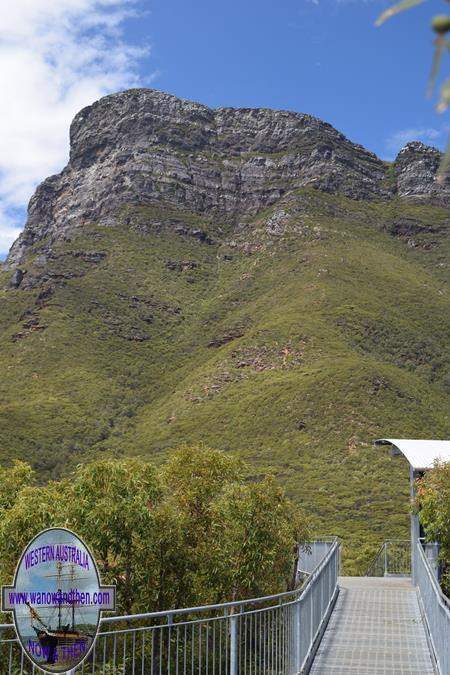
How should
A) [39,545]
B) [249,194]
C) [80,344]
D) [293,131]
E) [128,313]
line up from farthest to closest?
[293,131]
[249,194]
[128,313]
[80,344]
[39,545]

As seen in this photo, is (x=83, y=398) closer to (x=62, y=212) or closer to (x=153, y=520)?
(x=153, y=520)

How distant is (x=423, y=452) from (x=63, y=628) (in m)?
16.1

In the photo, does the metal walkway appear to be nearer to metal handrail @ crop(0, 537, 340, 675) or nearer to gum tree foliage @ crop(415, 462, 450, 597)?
metal handrail @ crop(0, 537, 340, 675)

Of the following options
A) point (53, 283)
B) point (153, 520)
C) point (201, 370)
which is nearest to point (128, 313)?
point (53, 283)

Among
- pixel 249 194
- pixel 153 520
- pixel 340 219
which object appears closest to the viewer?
pixel 153 520

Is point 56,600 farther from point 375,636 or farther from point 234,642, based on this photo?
point 375,636

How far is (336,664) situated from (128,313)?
245 feet

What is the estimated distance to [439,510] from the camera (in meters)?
15.0

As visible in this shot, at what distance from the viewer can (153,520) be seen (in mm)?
13094

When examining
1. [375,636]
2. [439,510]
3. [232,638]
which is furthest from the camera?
[439,510]

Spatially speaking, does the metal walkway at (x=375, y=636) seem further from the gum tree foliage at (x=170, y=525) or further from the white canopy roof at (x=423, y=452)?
the white canopy roof at (x=423, y=452)

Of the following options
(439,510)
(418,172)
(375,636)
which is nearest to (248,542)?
(375,636)

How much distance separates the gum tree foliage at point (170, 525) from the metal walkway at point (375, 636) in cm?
175

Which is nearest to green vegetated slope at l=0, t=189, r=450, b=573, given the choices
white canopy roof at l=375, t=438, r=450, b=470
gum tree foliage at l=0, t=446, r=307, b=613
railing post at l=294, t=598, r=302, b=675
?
white canopy roof at l=375, t=438, r=450, b=470
